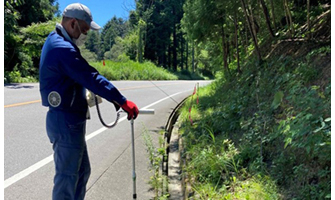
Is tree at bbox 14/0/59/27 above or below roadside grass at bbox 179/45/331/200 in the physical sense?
above

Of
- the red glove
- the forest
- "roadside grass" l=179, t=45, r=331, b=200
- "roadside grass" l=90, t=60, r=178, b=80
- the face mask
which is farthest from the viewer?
"roadside grass" l=90, t=60, r=178, b=80

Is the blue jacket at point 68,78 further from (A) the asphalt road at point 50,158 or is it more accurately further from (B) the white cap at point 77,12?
(A) the asphalt road at point 50,158

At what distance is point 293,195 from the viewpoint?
299 centimetres

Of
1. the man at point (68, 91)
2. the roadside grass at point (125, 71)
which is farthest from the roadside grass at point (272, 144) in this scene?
the roadside grass at point (125, 71)

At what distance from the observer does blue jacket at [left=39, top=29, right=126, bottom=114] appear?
8.05ft

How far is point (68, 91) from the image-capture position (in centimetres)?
262

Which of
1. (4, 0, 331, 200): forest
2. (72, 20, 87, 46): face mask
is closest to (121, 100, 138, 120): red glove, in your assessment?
(72, 20, 87, 46): face mask

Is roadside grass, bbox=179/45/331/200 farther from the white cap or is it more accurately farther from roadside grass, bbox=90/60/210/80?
roadside grass, bbox=90/60/210/80

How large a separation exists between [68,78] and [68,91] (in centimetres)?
11

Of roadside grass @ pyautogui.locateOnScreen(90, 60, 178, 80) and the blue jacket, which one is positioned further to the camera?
roadside grass @ pyautogui.locateOnScreen(90, 60, 178, 80)

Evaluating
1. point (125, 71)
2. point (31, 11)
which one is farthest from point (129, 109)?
point (125, 71)

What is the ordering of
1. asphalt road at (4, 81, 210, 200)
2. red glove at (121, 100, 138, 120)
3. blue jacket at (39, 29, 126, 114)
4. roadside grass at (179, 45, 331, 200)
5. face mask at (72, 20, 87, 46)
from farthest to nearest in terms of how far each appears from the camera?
asphalt road at (4, 81, 210, 200) → roadside grass at (179, 45, 331, 200) → face mask at (72, 20, 87, 46) → red glove at (121, 100, 138, 120) → blue jacket at (39, 29, 126, 114)

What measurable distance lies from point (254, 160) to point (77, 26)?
2.71 m

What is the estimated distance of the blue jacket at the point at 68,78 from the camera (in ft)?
8.05
